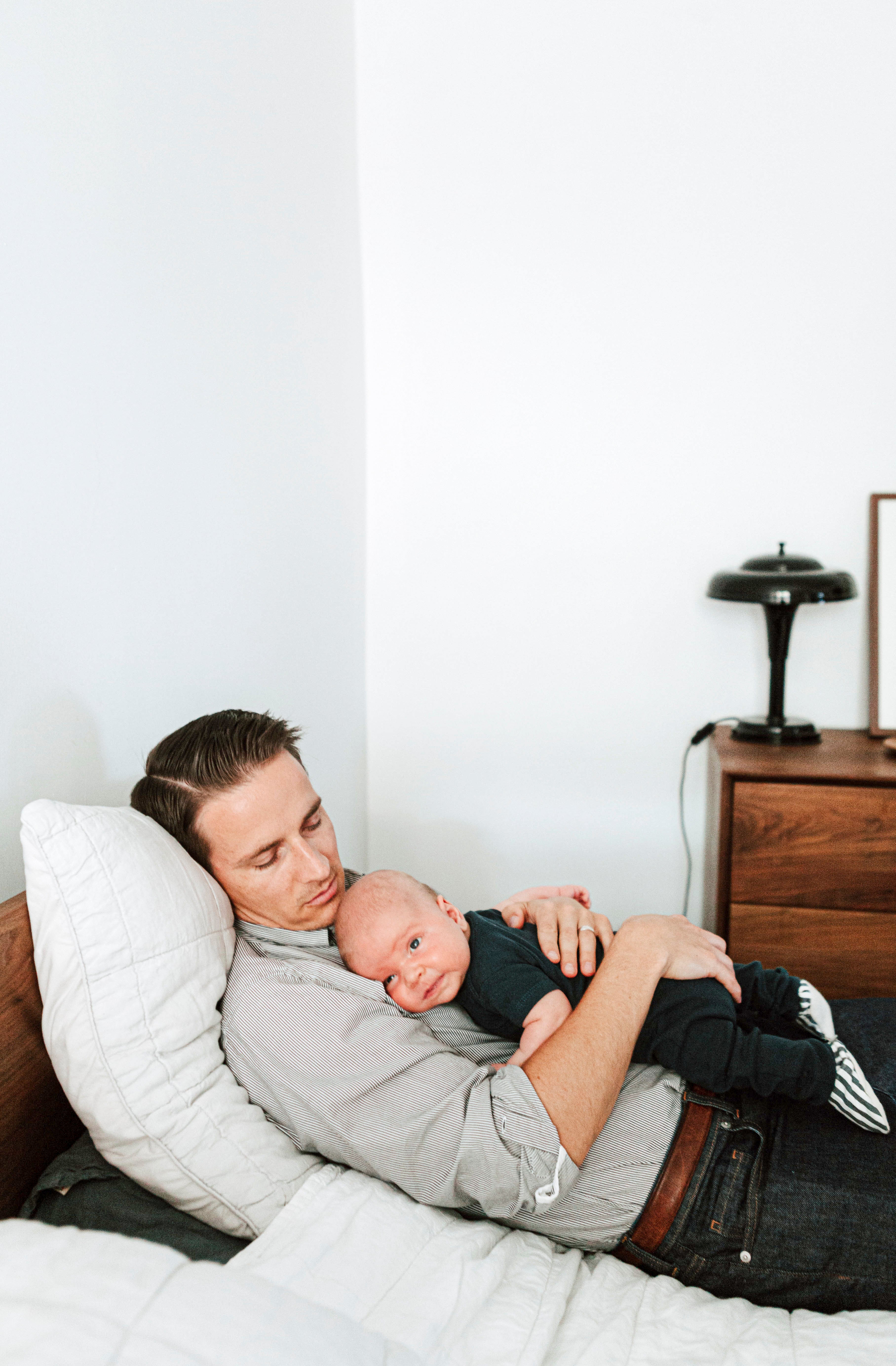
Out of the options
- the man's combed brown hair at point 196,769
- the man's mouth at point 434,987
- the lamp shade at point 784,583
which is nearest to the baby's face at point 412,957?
the man's mouth at point 434,987

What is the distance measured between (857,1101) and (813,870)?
0.91 m

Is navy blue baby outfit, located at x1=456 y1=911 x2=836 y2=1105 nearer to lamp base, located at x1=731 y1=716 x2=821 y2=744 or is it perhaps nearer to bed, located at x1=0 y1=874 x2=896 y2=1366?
bed, located at x1=0 y1=874 x2=896 y2=1366

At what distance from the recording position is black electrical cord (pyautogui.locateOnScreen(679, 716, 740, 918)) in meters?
2.31

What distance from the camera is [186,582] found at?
4.78ft

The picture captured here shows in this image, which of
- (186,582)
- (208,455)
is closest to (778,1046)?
(186,582)

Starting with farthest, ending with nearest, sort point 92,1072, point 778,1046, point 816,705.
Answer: point 816,705 → point 778,1046 → point 92,1072

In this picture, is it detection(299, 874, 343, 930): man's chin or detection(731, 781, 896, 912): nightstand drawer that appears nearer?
detection(299, 874, 343, 930): man's chin

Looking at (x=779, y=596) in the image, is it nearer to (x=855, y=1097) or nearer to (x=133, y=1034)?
(x=855, y=1097)

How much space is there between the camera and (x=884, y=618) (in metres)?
2.19

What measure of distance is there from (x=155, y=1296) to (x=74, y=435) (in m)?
A: 0.92

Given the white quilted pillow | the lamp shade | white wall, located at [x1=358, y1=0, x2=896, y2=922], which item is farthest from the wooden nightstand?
the white quilted pillow

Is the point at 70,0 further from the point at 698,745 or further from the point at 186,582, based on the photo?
the point at 698,745

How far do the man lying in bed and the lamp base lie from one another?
110 cm

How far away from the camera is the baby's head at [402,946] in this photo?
1106 millimetres
